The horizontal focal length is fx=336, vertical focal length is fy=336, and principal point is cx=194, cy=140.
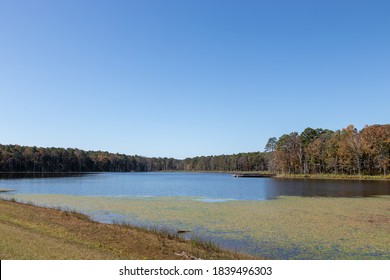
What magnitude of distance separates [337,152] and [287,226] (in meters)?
90.0

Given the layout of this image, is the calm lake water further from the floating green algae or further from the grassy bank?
the grassy bank

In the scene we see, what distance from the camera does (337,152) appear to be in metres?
104

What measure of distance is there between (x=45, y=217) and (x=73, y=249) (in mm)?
11332

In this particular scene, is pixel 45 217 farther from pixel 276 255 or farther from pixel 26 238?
pixel 276 255

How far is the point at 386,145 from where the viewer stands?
299ft

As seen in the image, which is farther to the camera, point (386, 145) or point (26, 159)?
point (26, 159)

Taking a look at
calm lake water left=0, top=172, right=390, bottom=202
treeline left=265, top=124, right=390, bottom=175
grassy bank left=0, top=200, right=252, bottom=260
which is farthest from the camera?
treeline left=265, top=124, right=390, bottom=175

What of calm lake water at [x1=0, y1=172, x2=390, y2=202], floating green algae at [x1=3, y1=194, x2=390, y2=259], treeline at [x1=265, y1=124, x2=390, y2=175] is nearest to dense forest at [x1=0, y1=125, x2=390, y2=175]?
treeline at [x1=265, y1=124, x2=390, y2=175]

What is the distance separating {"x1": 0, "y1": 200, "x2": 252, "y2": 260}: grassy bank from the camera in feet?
40.8

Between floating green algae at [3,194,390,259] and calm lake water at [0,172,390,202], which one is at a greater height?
floating green algae at [3,194,390,259]

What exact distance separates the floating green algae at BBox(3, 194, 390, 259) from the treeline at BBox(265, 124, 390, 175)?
6643 cm

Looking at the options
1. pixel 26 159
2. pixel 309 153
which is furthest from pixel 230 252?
pixel 26 159

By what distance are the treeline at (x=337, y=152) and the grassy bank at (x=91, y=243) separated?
8801 centimetres

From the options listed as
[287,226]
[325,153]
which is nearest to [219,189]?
[287,226]
